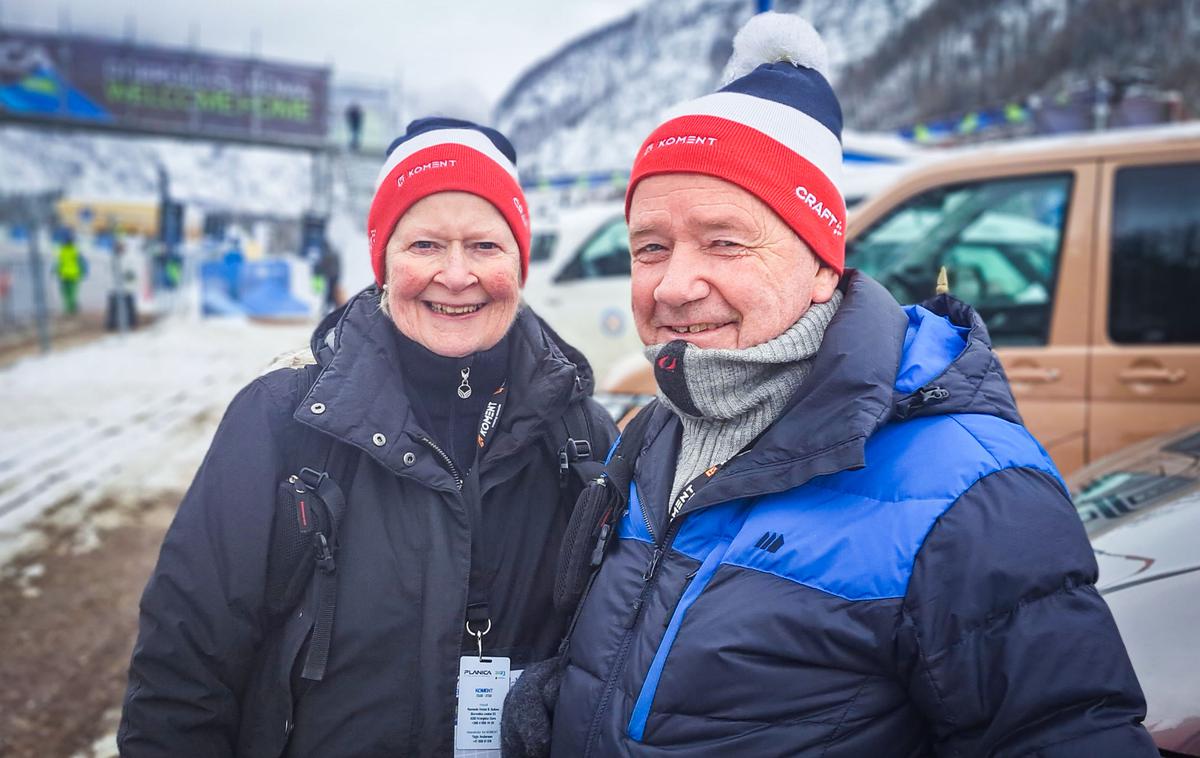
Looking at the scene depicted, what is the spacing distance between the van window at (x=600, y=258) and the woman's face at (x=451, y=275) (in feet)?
16.7

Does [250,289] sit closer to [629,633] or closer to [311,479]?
[311,479]

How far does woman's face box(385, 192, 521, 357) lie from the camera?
6.33ft

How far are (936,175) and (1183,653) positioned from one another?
96.3 inches

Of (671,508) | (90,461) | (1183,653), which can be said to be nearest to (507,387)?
(671,508)

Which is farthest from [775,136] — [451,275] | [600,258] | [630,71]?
[630,71]

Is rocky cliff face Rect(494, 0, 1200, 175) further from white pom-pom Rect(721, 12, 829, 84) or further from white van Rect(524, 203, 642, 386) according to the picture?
white van Rect(524, 203, 642, 386)

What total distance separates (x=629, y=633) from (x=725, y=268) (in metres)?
0.64

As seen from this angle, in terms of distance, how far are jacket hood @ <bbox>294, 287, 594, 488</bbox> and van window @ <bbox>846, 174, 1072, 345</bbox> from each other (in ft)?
6.22

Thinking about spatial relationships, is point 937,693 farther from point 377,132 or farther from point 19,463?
point 377,132

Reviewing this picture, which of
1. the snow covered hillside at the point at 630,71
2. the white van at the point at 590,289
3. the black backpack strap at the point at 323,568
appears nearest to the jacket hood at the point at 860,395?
the black backpack strap at the point at 323,568

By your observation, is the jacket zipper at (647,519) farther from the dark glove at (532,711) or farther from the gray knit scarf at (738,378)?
the dark glove at (532,711)

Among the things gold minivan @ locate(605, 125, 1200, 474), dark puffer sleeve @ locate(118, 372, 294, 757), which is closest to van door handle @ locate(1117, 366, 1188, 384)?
gold minivan @ locate(605, 125, 1200, 474)

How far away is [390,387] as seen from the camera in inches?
70.4

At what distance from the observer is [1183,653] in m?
1.46
